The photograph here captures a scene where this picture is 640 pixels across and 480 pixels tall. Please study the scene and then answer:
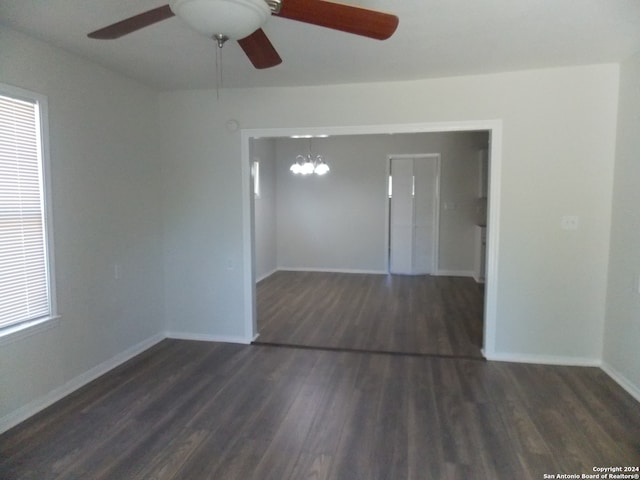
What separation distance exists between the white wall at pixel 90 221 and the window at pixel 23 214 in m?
0.09

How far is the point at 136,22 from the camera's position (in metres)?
1.62

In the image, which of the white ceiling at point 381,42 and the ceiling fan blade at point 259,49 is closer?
the ceiling fan blade at point 259,49

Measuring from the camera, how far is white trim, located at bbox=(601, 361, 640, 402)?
109 inches

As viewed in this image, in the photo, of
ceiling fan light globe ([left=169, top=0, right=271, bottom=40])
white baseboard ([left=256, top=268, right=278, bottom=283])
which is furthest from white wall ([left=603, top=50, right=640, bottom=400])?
white baseboard ([left=256, top=268, right=278, bottom=283])

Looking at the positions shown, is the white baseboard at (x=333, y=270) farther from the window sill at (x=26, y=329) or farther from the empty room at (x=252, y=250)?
the window sill at (x=26, y=329)

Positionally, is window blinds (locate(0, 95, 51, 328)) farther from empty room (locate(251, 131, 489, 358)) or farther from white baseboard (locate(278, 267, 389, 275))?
white baseboard (locate(278, 267, 389, 275))

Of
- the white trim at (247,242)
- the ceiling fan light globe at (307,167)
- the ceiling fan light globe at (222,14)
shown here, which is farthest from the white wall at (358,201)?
the ceiling fan light globe at (222,14)

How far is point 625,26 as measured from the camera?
92.2 inches

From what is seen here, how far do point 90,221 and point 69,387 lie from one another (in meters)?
1.25

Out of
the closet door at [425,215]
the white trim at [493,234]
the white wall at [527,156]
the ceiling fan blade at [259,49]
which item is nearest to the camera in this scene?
the ceiling fan blade at [259,49]

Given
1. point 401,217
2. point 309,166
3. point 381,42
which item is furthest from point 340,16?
point 401,217

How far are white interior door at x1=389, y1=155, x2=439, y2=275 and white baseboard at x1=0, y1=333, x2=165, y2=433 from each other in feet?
15.1

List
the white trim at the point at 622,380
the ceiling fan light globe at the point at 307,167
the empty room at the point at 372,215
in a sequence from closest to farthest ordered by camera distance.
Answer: the white trim at the point at 622,380 → the ceiling fan light globe at the point at 307,167 → the empty room at the point at 372,215

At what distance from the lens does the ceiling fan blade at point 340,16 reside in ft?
4.68
